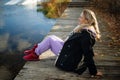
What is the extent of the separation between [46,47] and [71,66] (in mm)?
718

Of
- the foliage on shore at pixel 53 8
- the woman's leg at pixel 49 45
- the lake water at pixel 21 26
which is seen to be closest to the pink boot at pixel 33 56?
the woman's leg at pixel 49 45

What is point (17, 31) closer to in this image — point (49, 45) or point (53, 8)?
point (53, 8)

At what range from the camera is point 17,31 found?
11.8 meters

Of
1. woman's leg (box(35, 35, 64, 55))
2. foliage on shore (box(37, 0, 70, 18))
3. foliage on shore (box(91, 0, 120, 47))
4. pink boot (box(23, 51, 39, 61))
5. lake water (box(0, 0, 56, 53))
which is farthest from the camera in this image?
foliage on shore (box(37, 0, 70, 18))

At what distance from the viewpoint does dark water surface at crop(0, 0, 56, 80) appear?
852cm

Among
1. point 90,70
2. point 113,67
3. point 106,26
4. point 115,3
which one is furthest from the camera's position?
point 115,3

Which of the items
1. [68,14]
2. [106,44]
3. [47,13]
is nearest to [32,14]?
[47,13]

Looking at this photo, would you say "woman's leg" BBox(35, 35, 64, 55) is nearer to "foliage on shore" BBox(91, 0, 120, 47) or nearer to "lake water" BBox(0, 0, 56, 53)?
"foliage on shore" BBox(91, 0, 120, 47)

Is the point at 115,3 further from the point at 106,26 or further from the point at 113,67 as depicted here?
the point at 113,67

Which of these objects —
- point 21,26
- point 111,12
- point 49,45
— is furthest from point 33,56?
point 111,12

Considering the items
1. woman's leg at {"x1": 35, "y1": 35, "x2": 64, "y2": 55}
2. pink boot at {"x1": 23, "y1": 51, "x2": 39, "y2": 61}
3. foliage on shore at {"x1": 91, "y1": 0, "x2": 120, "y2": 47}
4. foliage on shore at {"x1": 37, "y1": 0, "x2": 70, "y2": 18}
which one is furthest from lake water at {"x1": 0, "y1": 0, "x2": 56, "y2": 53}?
woman's leg at {"x1": 35, "y1": 35, "x2": 64, "y2": 55}

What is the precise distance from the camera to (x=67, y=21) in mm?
11266

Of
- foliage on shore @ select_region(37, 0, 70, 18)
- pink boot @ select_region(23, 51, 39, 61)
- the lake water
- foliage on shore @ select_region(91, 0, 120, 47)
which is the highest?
pink boot @ select_region(23, 51, 39, 61)

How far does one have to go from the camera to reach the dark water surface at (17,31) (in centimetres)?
852
